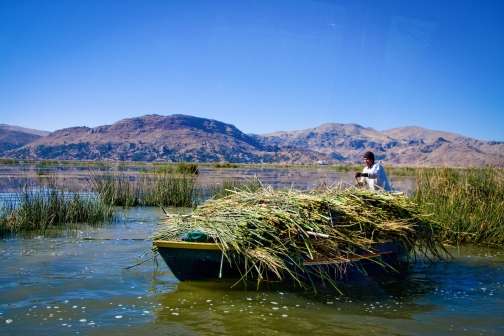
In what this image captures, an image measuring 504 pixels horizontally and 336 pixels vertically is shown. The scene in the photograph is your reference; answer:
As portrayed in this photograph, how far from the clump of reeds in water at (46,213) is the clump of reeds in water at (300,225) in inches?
209

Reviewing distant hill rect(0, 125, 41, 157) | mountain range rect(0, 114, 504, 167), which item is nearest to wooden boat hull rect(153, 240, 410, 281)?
mountain range rect(0, 114, 504, 167)

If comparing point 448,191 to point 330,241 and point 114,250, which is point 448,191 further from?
point 114,250

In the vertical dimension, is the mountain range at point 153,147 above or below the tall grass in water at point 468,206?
above

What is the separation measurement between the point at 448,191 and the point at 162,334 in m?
9.03

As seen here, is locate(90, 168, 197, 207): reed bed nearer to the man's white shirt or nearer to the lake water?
the lake water

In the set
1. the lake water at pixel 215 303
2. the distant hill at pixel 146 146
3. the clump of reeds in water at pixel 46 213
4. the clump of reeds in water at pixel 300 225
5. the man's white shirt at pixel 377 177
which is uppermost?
the distant hill at pixel 146 146

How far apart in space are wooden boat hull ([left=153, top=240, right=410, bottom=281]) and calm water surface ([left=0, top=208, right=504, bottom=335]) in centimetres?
22

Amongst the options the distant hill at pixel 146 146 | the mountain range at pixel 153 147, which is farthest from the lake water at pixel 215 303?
the distant hill at pixel 146 146

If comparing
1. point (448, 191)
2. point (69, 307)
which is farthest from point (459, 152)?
point (69, 307)

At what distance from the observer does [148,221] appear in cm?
1316

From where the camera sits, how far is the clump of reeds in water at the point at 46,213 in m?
10.5

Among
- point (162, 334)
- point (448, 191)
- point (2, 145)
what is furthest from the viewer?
point (2, 145)

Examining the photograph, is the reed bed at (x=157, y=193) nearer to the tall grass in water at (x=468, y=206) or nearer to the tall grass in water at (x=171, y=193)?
the tall grass in water at (x=171, y=193)

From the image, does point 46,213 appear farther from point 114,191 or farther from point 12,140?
point 12,140
